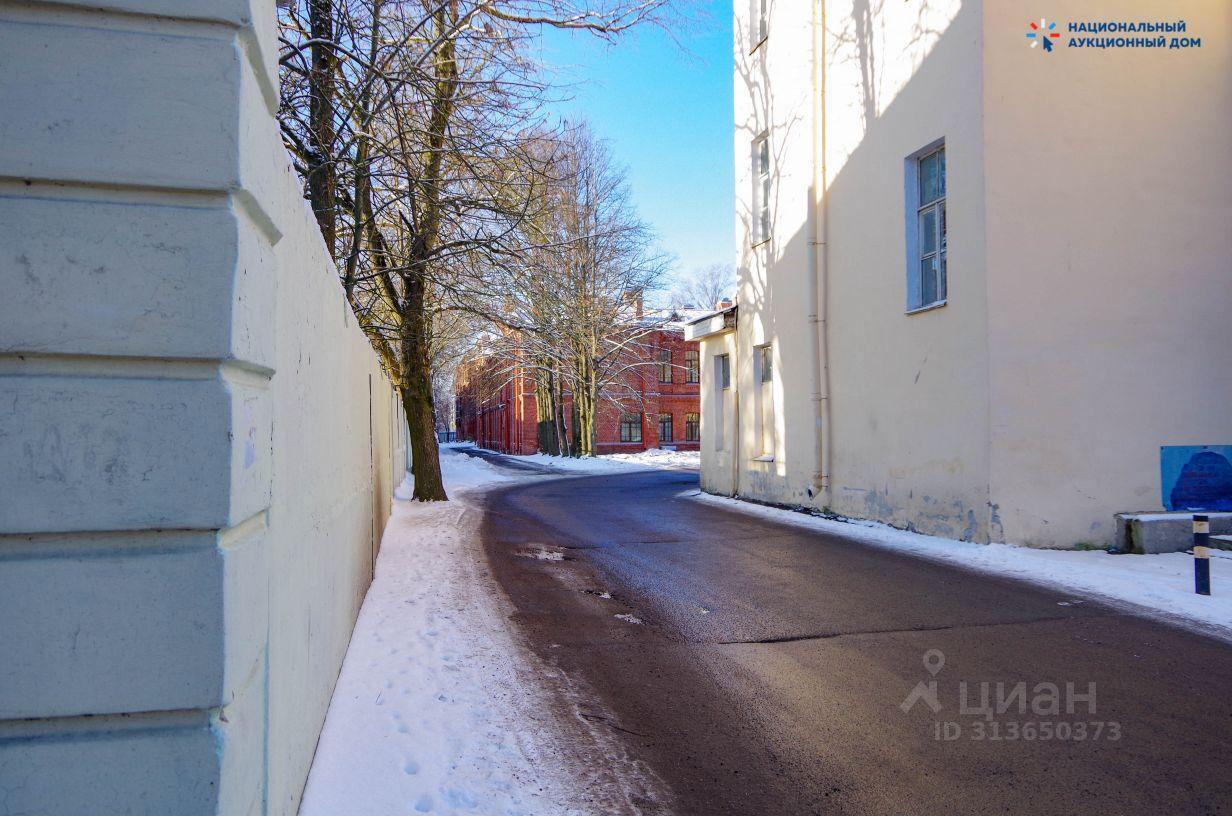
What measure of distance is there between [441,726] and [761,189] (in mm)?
14103

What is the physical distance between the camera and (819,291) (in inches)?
523

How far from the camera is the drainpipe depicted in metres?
13.1

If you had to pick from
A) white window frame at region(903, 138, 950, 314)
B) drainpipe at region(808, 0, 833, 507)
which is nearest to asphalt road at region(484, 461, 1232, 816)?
white window frame at region(903, 138, 950, 314)

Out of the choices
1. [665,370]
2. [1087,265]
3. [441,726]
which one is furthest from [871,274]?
[665,370]

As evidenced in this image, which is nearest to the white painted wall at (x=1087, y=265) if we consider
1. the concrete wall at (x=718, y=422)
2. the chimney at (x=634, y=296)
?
the concrete wall at (x=718, y=422)

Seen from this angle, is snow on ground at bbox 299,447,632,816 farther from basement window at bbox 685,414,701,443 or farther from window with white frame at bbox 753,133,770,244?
basement window at bbox 685,414,701,443

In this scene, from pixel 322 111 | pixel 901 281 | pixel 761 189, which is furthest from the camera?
pixel 761 189

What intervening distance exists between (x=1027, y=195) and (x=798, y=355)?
5.18m

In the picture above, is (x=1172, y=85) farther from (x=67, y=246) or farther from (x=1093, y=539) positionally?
(x=67, y=246)

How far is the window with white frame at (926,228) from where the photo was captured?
34.7 ft

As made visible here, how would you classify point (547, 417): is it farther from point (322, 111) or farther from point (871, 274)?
point (322, 111)

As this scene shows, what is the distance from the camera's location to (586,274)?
2895 centimetres

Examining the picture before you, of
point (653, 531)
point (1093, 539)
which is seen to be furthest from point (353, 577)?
point (1093, 539)

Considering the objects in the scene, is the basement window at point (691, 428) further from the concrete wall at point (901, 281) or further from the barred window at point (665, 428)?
the concrete wall at point (901, 281)
